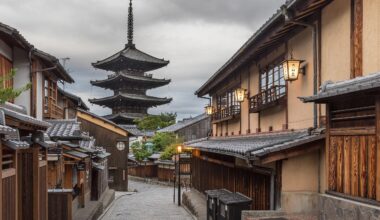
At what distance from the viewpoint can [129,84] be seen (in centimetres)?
6341

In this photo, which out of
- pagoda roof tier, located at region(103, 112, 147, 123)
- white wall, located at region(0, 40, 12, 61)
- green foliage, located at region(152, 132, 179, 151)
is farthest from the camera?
pagoda roof tier, located at region(103, 112, 147, 123)

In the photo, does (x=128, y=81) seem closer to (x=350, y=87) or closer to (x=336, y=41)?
(x=336, y=41)

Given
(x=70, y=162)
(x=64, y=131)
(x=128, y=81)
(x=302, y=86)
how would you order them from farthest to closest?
(x=128, y=81) → (x=64, y=131) → (x=70, y=162) → (x=302, y=86)

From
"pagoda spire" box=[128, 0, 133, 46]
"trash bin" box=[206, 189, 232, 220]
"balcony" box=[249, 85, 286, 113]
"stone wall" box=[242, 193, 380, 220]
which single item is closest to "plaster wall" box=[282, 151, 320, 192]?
"stone wall" box=[242, 193, 380, 220]

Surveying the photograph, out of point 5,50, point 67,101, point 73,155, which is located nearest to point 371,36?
point 5,50

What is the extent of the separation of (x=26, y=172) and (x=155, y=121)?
56.0m

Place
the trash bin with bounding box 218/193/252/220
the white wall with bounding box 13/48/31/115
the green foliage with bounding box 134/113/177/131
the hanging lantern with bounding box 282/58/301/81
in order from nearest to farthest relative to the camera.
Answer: the hanging lantern with bounding box 282/58/301/81 → the trash bin with bounding box 218/193/252/220 → the white wall with bounding box 13/48/31/115 → the green foliage with bounding box 134/113/177/131

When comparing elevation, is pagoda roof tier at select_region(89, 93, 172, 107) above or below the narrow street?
above

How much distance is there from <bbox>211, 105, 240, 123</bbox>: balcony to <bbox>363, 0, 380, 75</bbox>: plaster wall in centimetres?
1203

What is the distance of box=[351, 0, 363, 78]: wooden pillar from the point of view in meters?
9.84

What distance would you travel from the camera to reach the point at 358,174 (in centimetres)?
905

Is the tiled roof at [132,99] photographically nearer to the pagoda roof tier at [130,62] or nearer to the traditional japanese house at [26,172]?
the pagoda roof tier at [130,62]

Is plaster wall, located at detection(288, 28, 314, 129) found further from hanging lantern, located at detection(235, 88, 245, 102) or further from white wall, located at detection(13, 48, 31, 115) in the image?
white wall, located at detection(13, 48, 31, 115)

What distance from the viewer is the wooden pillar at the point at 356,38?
9836 mm
